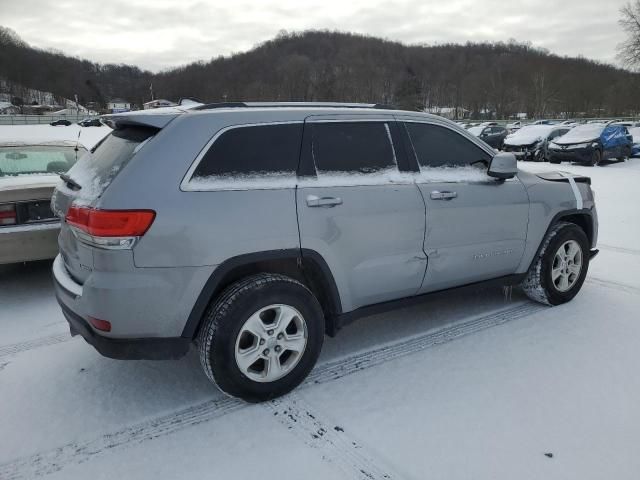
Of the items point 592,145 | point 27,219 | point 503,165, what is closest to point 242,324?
point 503,165

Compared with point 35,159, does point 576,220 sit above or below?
below

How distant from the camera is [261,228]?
2738 mm

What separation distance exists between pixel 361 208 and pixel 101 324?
1594 millimetres

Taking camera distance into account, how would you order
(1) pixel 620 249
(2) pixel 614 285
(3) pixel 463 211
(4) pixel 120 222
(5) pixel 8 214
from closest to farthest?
(4) pixel 120 222 → (3) pixel 463 211 → (5) pixel 8 214 → (2) pixel 614 285 → (1) pixel 620 249

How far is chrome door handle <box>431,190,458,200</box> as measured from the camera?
340cm

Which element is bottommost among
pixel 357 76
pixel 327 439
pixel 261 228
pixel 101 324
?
pixel 327 439

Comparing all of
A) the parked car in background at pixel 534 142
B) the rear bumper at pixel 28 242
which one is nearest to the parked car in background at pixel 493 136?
the parked car in background at pixel 534 142

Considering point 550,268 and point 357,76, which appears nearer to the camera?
point 550,268

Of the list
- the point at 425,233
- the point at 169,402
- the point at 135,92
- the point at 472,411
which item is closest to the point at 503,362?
the point at 472,411

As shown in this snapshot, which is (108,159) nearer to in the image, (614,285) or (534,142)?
(614,285)

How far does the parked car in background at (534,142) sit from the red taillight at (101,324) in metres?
18.2

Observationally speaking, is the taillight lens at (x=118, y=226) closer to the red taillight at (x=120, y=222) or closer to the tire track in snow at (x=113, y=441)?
the red taillight at (x=120, y=222)

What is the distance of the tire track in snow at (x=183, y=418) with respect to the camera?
2.44 meters

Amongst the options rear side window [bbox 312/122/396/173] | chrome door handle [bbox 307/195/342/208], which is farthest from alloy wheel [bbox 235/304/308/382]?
rear side window [bbox 312/122/396/173]
